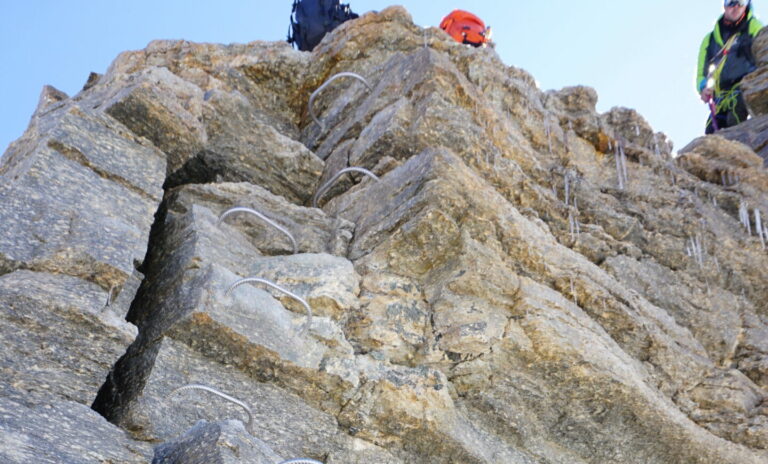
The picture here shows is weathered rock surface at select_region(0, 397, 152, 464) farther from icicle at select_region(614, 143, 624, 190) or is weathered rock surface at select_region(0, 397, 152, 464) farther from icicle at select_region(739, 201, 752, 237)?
icicle at select_region(739, 201, 752, 237)

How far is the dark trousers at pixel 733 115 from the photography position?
21.4 meters

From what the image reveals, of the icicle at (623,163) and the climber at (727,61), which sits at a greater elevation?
the climber at (727,61)

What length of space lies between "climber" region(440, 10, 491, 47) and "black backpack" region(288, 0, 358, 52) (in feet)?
7.00

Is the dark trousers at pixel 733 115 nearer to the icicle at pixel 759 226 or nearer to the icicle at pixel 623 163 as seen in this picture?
the icicle at pixel 759 226

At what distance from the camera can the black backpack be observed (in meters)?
17.4

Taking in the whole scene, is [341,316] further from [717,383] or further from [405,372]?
[717,383]

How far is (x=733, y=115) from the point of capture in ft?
70.5

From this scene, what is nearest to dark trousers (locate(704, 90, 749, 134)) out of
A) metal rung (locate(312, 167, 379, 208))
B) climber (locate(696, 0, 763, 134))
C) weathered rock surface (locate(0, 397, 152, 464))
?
climber (locate(696, 0, 763, 134))

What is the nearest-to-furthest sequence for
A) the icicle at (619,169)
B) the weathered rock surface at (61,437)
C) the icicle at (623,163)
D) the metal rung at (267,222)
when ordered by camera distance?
the weathered rock surface at (61,437) < the metal rung at (267,222) < the icicle at (619,169) < the icicle at (623,163)

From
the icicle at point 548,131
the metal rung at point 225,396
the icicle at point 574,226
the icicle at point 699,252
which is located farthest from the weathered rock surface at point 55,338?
the icicle at point 699,252

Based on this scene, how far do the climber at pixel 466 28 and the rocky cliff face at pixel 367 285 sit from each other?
18.3 feet

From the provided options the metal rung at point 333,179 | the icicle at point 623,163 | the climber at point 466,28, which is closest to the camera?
the metal rung at point 333,179

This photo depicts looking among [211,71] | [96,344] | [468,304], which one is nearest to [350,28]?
[211,71]

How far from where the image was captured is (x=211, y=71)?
10.9m
